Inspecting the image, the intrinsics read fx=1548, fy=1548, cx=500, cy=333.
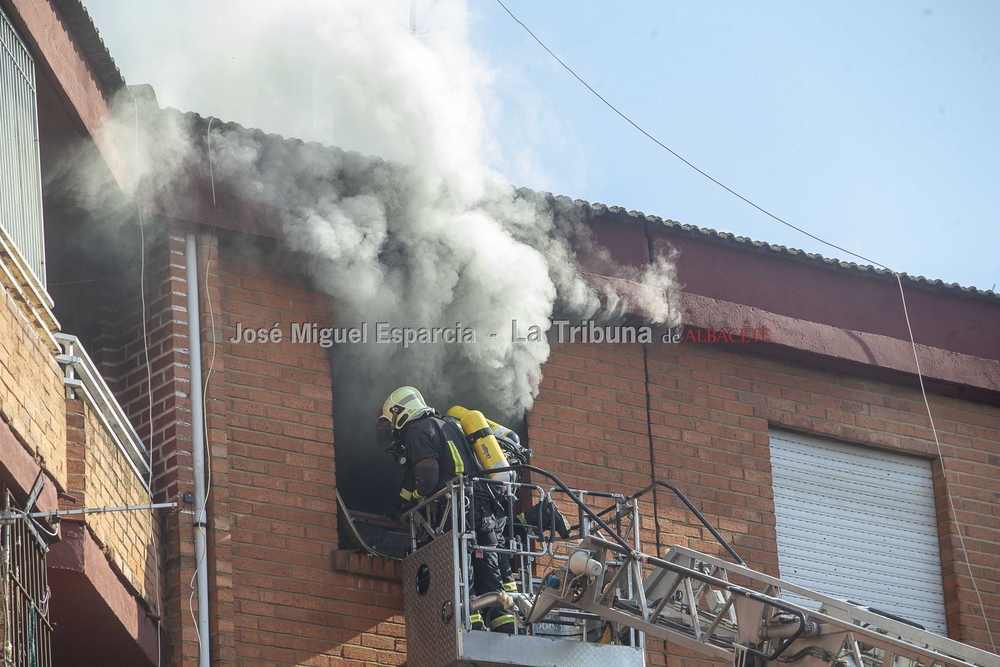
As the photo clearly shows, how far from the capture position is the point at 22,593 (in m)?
7.20

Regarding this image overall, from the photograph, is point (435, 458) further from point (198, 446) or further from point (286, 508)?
point (198, 446)

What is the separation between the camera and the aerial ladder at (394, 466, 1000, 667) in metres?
8.38

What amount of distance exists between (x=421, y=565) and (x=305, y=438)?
4.27 ft

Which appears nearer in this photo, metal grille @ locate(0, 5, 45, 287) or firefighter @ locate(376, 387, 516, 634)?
metal grille @ locate(0, 5, 45, 287)

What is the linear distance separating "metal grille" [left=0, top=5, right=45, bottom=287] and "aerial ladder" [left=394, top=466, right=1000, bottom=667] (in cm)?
282

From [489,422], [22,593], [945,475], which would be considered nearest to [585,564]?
[489,422]

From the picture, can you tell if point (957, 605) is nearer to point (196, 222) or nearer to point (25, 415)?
point (196, 222)

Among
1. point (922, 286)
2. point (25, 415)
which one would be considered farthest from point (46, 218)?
point (922, 286)

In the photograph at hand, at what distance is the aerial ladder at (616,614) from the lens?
8.38 meters

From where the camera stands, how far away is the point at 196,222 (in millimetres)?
10172

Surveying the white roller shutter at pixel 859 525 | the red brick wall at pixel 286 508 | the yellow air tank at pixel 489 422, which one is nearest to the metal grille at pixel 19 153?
the red brick wall at pixel 286 508

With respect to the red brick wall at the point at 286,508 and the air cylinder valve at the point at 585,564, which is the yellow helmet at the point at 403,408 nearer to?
the red brick wall at the point at 286,508

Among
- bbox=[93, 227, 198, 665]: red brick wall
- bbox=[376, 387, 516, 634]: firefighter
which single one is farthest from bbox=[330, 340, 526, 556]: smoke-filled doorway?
bbox=[93, 227, 198, 665]: red brick wall

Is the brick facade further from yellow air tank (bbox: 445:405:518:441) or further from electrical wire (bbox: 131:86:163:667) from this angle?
yellow air tank (bbox: 445:405:518:441)
